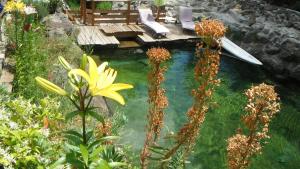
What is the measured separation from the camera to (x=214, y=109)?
980cm

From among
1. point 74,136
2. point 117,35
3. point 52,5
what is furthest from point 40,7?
point 74,136

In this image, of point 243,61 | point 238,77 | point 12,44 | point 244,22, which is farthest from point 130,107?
point 244,22

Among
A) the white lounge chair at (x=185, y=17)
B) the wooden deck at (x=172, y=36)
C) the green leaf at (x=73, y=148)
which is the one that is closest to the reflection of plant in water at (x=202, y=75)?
the green leaf at (x=73, y=148)

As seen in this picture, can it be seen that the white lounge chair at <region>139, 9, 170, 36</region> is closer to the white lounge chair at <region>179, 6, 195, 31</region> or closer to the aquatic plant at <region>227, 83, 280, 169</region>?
the white lounge chair at <region>179, 6, 195, 31</region>

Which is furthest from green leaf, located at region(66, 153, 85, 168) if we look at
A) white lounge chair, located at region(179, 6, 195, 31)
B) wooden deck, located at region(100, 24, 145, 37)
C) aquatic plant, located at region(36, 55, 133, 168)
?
white lounge chair, located at region(179, 6, 195, 31)

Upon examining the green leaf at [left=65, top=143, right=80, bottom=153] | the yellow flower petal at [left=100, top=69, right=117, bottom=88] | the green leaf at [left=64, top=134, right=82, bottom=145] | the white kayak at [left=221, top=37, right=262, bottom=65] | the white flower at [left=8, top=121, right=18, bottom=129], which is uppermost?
the yellow flower petal at [left=100, top=69, right=117, bottom=88]

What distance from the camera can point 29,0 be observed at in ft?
37.8

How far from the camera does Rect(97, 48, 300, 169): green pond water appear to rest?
789cm

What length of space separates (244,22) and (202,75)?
44.9 ft

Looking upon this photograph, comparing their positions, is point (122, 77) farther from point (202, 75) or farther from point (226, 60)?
point (202, 75)

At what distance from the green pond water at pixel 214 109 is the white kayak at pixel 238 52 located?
1.06ft

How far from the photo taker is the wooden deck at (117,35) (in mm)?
12059

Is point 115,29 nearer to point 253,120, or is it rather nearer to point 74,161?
point 253,120

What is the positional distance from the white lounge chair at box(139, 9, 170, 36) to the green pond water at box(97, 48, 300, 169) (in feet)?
2.62
